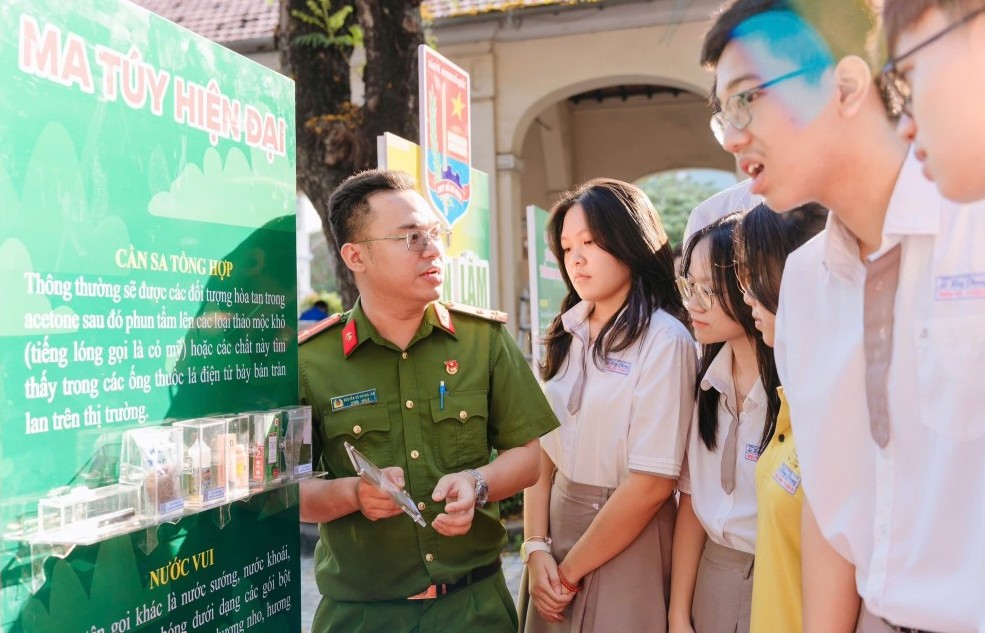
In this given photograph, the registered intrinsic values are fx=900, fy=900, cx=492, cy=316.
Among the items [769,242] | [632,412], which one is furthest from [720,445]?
[769,242]

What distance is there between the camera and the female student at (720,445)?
89.1 inches

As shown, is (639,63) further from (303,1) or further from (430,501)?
(430,501)

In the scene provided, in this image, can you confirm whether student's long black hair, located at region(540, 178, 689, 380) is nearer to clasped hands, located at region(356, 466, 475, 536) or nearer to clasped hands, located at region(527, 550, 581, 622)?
clasped hands, located at region(527, 550, 581, 622)

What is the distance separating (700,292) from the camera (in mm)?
2436

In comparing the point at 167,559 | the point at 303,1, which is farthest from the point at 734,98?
the point at 303,1

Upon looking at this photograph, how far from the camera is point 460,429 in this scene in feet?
7.84

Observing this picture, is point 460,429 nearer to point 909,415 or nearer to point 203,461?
point 203,461

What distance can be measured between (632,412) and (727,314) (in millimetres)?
406

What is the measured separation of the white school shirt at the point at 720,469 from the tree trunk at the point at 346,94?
338 centimetres

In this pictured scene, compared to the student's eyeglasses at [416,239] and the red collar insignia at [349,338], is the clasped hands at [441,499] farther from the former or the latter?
the student's eyeglasses at [416,239]

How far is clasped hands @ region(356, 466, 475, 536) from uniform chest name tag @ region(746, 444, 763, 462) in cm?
72

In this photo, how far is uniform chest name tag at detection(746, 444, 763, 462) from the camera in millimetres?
2275

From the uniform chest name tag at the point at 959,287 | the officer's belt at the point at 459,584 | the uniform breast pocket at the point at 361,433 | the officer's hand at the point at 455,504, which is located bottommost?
the officer's belt at the point at 459,584

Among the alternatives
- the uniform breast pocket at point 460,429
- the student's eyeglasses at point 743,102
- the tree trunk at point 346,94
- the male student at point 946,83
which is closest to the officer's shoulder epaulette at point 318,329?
the uniform breast pocket at point 460,429
